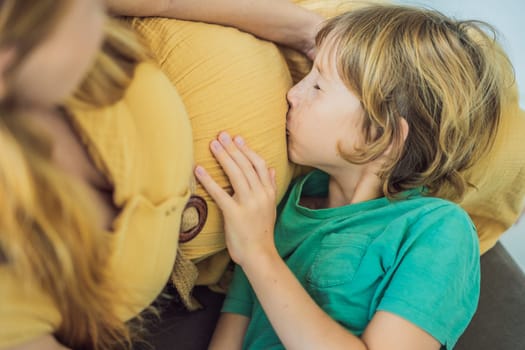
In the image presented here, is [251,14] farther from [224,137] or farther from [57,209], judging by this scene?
[57,209]

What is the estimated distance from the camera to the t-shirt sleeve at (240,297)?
0.95 m

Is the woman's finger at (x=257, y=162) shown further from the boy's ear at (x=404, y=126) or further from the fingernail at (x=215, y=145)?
the boy's ear at (x=404, y=126)

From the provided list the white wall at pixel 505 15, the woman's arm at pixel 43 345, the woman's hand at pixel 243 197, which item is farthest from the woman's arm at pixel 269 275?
the white wall at pixel 505 15

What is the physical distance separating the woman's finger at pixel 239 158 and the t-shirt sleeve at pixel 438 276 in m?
0.22

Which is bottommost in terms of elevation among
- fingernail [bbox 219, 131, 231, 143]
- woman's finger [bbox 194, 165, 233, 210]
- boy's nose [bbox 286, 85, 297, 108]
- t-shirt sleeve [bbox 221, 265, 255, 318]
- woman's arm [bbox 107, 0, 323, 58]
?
t-shirt sleeve [bbox 221, 265, 255, 318]

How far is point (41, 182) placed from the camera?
0.48 m

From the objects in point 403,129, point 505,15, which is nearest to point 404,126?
point 403,129

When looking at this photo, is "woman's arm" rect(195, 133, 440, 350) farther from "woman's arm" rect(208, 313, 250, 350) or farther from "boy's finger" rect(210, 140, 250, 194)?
"woman's arm" rect(208, 313, 250, 350)

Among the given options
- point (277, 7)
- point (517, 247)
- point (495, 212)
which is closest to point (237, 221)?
point (277, 7)

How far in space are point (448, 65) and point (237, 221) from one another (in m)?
0.35

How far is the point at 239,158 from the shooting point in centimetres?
75

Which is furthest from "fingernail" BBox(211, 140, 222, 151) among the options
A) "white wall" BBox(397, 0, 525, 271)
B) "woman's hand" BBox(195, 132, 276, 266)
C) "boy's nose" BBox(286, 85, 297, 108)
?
"white wall" BBox(397, 0, 525, 271)

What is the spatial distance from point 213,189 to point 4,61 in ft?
1.09

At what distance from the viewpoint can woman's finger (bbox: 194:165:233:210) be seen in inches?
29.1
